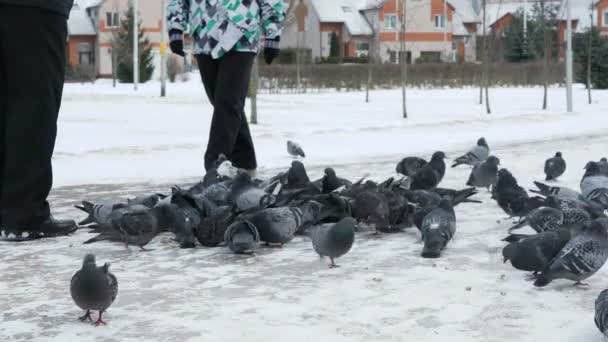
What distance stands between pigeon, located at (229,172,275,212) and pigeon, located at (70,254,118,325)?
1822 mm

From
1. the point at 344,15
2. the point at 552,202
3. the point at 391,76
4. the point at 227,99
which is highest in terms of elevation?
the point at 344,15

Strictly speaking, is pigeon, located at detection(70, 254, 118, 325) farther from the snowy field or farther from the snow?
the snow

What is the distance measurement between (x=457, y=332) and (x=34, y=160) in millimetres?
2829

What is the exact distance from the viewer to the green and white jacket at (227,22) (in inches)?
295

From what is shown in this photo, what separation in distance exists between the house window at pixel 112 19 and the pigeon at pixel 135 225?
5964cm

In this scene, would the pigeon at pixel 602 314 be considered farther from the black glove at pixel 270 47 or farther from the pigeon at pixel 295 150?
the pigeon at pixel 295 150

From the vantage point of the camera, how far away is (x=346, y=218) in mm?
4707

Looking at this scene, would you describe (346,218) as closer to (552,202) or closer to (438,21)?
(552,202)

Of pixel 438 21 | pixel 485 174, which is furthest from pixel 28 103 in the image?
pixel 438 21

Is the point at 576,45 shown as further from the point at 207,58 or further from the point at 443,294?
the point at 443,294

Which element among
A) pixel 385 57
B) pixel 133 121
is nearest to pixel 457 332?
pixel 133 121

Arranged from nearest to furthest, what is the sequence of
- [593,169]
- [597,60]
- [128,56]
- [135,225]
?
1. [135,225]
2. [593,169]
3. [597,60]
4. [128,56]

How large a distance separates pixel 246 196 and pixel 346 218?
1042 millimetres

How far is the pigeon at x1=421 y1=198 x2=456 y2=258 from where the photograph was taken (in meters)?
4.89
